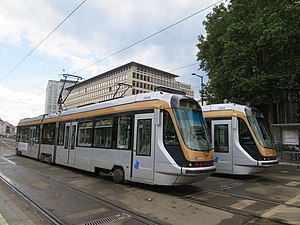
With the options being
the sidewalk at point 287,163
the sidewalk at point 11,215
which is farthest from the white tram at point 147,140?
the sidewalk at point 287,163

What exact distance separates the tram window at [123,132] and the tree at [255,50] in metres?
11.6

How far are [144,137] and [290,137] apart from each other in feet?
41.0

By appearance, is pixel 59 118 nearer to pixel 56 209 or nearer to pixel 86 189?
pixel 86 189

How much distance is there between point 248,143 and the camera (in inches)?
402

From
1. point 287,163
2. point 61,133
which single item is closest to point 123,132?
point 61,133

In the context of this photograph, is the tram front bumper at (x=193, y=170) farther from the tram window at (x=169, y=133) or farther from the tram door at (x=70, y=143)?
the tram door at (x=70, y=143)

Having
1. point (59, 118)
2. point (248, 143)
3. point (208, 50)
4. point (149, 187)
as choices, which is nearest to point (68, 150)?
point (59, 118)

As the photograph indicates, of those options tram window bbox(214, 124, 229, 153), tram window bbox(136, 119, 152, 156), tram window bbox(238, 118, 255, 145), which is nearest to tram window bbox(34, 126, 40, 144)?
tram window bbox(136, 119, 152, 156)

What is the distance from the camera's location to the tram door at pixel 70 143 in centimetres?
1198

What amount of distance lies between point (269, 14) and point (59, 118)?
630 inches

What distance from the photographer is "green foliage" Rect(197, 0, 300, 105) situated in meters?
16.6

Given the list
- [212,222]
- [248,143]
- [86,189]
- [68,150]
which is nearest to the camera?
[212,222]

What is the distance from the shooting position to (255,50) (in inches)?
706

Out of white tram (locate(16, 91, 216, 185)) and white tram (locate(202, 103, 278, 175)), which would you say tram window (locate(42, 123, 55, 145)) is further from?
white tram (locate(202, 103, 278, 175))
